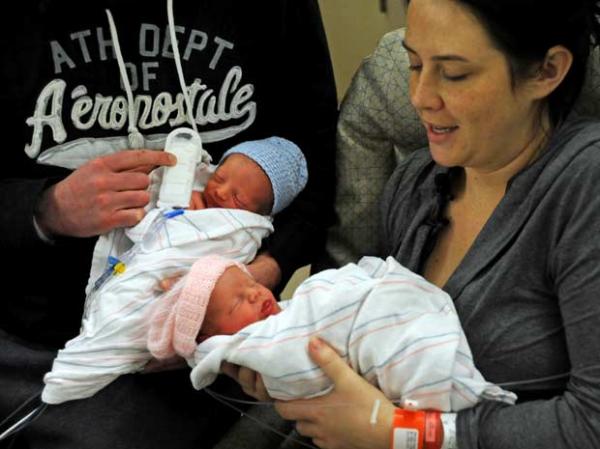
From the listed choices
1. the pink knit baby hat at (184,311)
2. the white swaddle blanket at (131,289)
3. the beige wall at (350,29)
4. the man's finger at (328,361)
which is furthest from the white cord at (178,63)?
the beige wall at (350,29)

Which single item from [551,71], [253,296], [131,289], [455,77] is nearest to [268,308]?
[253,296]

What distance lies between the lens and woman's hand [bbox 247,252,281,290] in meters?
1.43

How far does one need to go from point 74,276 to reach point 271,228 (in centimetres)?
43

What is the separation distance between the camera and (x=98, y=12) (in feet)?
4.48

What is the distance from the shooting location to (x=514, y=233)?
3.67ft

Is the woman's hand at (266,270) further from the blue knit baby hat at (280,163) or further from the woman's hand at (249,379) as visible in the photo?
the woman's hand at (249,379)

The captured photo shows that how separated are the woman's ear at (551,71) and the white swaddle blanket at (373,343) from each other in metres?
0.36

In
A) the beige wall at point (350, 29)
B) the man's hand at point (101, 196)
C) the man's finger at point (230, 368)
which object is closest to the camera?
the man's finger at point (230, 368)

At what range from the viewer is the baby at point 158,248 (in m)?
1.23

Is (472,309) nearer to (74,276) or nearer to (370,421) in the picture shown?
(370,421)

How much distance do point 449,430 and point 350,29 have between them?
1785 millimetres

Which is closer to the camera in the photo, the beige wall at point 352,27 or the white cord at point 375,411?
the white cord at point 375,411

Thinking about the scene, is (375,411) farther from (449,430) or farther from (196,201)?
(196,201)

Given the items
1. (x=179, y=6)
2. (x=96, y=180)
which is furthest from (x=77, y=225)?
(x=179, y=6)
